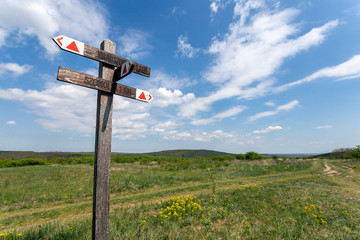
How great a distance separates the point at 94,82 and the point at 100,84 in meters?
0.11

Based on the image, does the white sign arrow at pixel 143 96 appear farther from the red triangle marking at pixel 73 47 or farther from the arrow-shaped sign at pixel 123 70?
the red triangle marking at pixel 73 47

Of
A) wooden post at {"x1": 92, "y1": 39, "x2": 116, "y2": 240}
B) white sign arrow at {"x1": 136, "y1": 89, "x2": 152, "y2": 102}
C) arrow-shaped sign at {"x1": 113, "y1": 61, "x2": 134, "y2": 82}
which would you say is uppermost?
arrow-shaped sign at {"x1": 113, "y1": 61, "x2": 134, "y2": 82}

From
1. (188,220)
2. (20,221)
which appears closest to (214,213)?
(188,220)

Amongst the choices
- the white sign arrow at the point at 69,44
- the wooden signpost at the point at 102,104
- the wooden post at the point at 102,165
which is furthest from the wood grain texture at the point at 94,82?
the white sign arrow at the point at 69,44

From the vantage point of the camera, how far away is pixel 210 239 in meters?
4.08

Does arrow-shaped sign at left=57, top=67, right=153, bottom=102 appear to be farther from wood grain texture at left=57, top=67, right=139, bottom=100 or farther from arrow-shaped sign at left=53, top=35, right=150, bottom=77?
arrow-shaped sign at left=53, top=35, right=150, bottom=77

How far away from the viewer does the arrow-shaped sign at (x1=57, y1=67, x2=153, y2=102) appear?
2.81 meters

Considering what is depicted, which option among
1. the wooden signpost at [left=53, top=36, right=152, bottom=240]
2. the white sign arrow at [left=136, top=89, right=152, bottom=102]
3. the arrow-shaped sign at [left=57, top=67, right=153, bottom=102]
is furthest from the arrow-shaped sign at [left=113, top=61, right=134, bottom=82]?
the white sign arrow at [left=136, top=89, right=152, bottom=102]

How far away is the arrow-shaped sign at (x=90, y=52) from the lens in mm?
2825

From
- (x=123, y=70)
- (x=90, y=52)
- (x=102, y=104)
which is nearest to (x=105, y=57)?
(x=90, y=52)

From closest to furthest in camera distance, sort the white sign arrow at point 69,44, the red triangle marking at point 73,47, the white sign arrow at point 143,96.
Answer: the white sign arrow at point 69,44 < the red triangle marking at point 73,47 < the white sign arrow at point 143,96

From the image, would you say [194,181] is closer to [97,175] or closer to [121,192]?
[121,192]

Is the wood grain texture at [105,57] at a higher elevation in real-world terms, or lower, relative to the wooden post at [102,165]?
higher

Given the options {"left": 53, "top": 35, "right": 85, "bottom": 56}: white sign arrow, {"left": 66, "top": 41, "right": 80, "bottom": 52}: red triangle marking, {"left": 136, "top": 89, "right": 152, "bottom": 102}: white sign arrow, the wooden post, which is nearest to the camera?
{"left": 53, "top": 35, "right": 85, "bottom": 56}: white sign arrow
